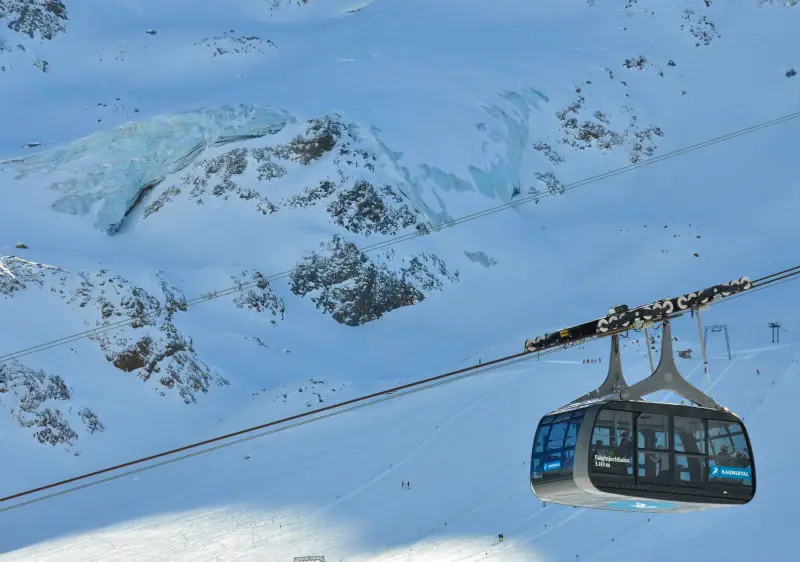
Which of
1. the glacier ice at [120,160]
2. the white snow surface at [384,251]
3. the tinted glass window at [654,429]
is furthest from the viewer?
the glacier ice at [120,160]

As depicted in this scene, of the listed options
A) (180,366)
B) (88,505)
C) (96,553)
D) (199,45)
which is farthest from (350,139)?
(96,553)

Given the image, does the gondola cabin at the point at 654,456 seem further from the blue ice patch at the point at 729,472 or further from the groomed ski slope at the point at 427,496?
the groomed ski slope at the point at 427,496

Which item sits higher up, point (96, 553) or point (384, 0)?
point (384, 0)

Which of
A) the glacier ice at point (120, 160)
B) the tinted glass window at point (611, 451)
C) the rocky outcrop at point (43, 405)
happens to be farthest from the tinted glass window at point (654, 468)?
the glacier ice at point (120, 160)

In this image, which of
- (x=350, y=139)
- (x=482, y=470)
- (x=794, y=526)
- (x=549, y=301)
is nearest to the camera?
(x=794, y=526)

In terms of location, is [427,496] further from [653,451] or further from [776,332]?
[653,451]

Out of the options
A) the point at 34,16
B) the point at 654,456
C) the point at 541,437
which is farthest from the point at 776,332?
the point at 34,16

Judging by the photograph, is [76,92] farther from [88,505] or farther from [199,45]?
[88,505]
